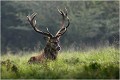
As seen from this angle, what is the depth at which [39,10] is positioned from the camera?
30.6 meters

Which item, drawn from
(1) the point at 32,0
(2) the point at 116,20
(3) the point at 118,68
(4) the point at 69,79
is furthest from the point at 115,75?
(1) the point at 32,0

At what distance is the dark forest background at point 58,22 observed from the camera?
29.0 metres

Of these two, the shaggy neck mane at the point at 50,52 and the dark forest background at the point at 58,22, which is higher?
the dark forest background at the point at 58,22

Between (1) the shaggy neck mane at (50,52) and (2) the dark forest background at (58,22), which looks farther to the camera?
(2) the dark forest background at (58,22)

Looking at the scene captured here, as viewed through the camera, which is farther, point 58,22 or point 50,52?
point 58,22

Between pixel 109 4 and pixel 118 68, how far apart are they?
2228 cm

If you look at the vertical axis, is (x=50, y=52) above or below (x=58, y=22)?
below

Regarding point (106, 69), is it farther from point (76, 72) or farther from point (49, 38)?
point (49, 38)

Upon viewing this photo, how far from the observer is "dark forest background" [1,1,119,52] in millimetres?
28953

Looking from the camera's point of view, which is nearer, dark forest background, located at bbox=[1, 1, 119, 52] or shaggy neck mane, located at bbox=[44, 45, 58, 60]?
shaggy neck mane, located at bbox=[44, 45, 58, 60]

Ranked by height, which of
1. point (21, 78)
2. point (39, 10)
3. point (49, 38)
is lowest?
point (21, 78)

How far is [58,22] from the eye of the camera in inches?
1158

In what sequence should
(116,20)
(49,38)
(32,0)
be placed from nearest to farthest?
(49,38), (116,20), (32,0)

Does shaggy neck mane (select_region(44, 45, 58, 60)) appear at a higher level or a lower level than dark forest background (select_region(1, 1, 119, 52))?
lower
